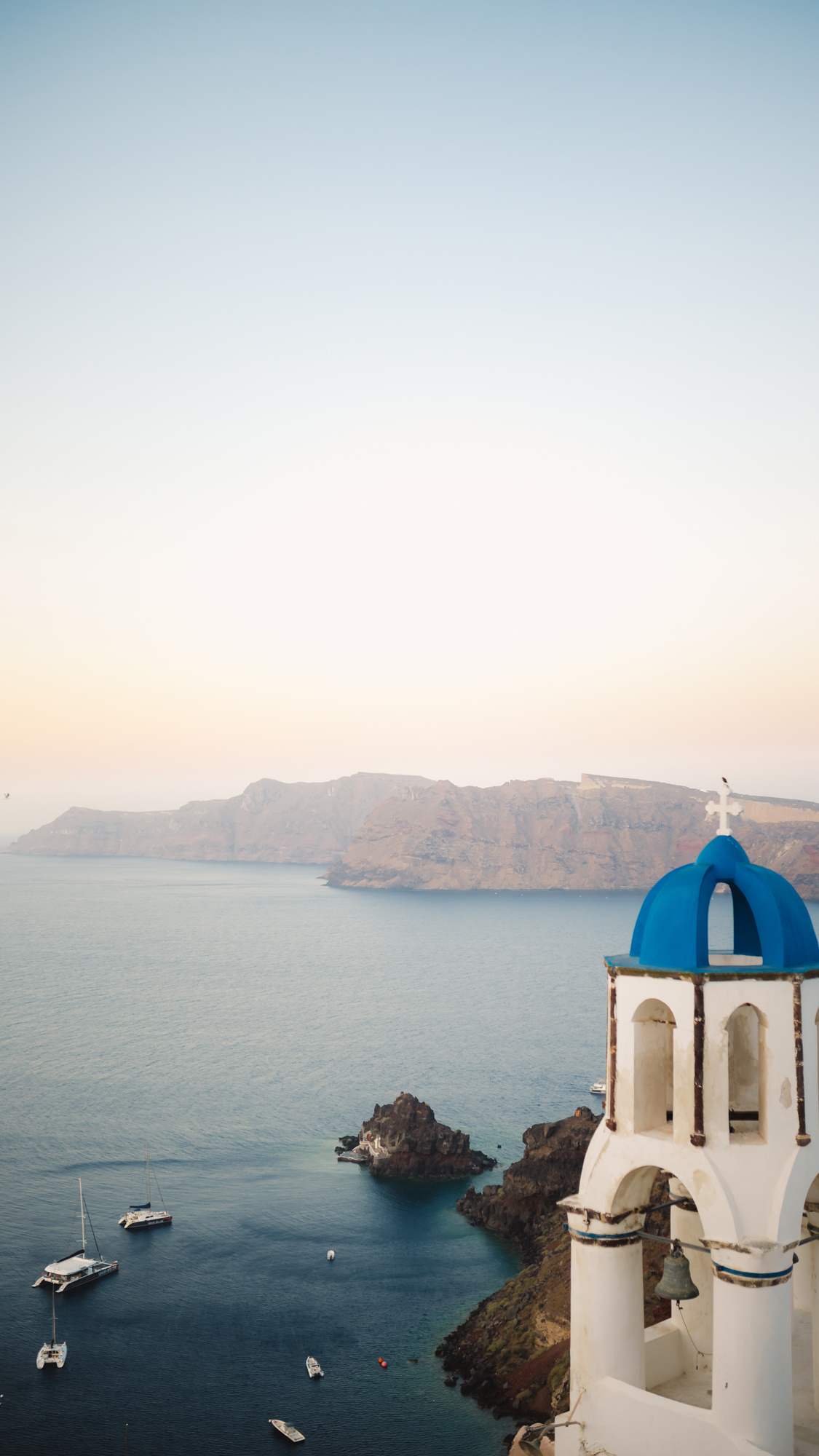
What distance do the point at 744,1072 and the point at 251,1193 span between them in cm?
4969

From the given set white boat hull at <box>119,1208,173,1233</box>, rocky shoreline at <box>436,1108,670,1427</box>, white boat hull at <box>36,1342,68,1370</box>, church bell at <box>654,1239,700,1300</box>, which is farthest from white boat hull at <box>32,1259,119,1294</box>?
church bell at <box>654,1239,700,1300</box>

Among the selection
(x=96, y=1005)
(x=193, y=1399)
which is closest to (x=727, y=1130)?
(x=193, y=1399)

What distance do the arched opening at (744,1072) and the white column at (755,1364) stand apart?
1.76 meters

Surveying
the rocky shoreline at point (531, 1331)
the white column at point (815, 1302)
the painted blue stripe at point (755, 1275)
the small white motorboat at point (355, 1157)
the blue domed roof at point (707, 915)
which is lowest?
the small white motorboat at point (355, 1157)

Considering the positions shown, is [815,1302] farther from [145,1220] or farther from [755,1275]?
[145,1220]

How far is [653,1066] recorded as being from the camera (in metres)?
11.5

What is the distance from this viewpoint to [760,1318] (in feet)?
33.3

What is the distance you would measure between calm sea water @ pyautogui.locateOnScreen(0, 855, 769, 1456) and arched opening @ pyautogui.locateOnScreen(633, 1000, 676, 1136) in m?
26.3

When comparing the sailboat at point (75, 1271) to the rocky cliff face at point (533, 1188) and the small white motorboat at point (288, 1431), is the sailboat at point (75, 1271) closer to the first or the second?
the small white motorboat at point (288, 1431)

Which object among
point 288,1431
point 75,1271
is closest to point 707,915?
point 288,1431

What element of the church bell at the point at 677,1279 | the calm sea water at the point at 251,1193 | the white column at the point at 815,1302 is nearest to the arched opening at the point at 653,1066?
the church bell at the point at 677,1279

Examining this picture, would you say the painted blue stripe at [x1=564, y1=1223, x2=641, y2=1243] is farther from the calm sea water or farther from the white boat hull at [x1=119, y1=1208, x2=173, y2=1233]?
the white boat hull at [x1=119, y1=1208, x2=173, y2=1233]

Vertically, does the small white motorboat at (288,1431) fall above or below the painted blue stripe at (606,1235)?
below

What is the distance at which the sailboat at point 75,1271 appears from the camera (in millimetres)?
42250
